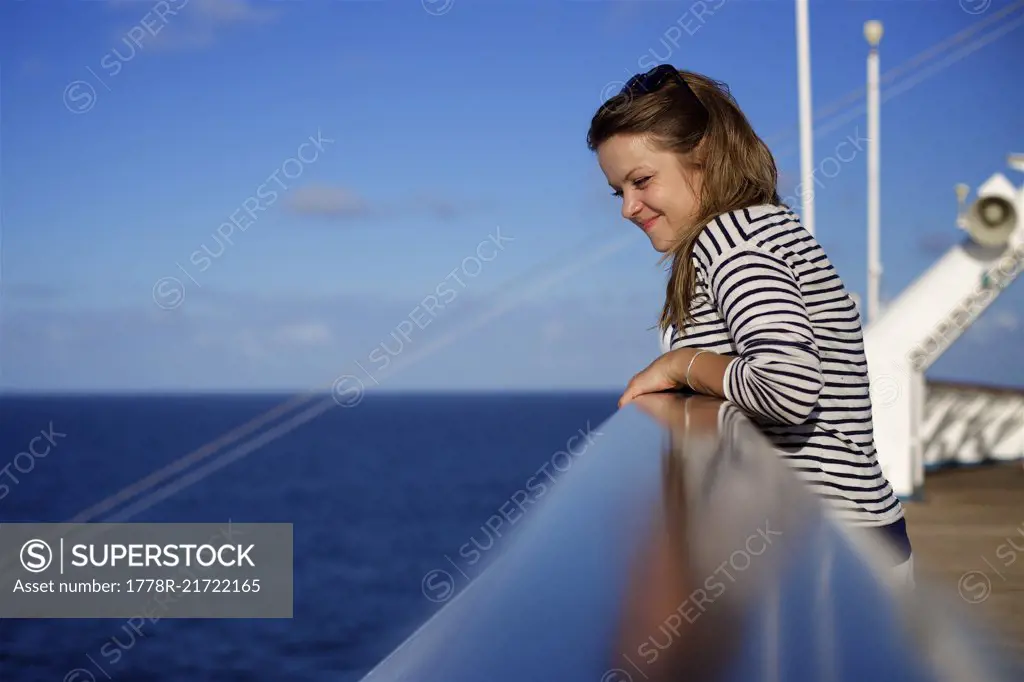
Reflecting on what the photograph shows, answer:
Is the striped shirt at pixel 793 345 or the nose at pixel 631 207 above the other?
the nose at pixel 631 207

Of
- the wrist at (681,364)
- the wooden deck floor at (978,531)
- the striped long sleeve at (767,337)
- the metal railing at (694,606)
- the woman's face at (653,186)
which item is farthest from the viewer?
the wooden deck floor at (978,531)

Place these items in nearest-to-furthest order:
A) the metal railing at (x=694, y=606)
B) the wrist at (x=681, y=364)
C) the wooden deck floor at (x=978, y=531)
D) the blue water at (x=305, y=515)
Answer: the metal railing at (x=694, y=606)
the wrist at (x=681, y=364)
the wooden deck floor at (x=978, y=531)
the blue water at (x=305, y=515)

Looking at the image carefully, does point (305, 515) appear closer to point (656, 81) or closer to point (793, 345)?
point (656, 81)

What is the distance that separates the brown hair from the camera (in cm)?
195

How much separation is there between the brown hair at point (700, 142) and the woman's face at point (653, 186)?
0.05 feet

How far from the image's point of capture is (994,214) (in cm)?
1049

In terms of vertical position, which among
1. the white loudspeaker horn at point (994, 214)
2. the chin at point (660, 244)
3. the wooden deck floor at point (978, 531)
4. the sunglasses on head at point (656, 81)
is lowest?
the chin at point (660, 244)

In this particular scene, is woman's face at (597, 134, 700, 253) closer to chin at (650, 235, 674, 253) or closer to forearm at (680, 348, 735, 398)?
chin at (650, 235, 674, 253)

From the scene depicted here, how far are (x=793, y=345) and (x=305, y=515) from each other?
65599mm

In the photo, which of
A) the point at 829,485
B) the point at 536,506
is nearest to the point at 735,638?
the point at 536,506

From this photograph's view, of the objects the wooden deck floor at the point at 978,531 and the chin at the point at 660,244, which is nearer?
the chin at the point at 660,244

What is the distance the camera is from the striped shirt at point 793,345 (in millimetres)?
1684

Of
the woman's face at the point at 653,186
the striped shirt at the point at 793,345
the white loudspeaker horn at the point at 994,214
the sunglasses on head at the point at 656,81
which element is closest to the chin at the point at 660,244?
the woman's face at the point at 653,186

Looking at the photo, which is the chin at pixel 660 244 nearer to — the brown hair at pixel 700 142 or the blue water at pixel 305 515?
the brown hair at pixel 700 142
